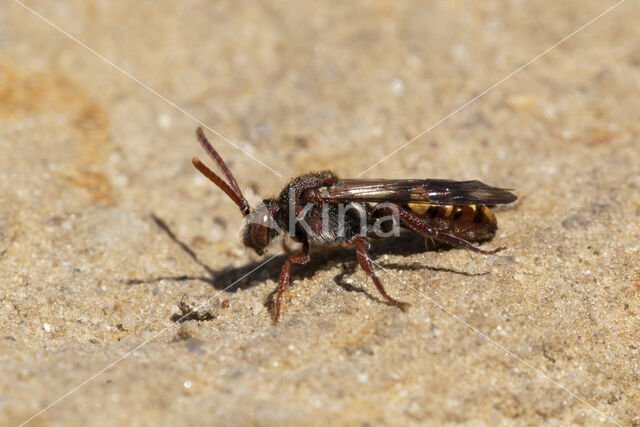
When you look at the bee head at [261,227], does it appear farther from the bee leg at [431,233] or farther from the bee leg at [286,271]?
the bee leg at [431,233]

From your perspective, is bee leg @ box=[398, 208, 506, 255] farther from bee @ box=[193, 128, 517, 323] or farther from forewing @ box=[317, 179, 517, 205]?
forewing @ box=[317, 179, 517, 205]

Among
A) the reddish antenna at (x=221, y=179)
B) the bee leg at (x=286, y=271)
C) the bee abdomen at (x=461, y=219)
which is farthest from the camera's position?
the bee abdomen at (x=461, y=219)

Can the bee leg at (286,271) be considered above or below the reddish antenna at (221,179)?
below

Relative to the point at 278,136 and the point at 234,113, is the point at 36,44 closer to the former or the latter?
the point at 234,113

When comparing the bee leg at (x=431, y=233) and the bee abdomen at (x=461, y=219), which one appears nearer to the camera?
the bee leg at (x=431, y=233)

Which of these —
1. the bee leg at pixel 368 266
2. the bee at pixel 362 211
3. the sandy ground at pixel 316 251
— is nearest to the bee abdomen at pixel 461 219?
the bee at pixel 362 211

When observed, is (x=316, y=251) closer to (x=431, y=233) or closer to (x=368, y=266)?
(x=368, y=266)

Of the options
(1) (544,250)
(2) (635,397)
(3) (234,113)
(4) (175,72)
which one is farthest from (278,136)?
(2) (635,397)

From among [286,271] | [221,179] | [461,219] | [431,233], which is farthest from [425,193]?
[221,179]
